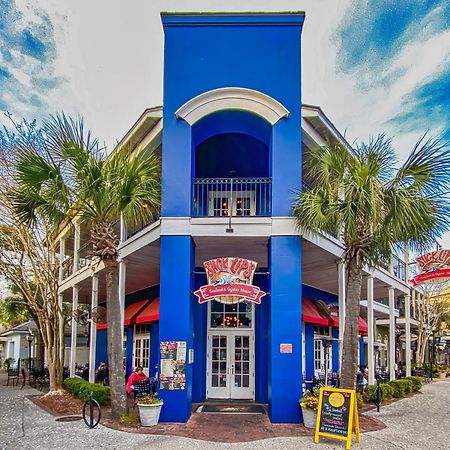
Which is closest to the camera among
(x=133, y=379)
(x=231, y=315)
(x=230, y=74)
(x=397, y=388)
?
(x=230, y=74)

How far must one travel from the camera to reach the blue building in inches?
472

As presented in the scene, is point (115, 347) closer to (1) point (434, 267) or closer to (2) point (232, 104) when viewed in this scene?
(2) point (232, 104)

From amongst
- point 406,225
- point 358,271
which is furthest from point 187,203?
point 406,225

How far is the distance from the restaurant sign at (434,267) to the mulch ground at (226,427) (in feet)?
29.4

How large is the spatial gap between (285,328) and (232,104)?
6.08 meters

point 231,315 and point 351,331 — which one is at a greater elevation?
point 231,315

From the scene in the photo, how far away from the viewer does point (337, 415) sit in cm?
981

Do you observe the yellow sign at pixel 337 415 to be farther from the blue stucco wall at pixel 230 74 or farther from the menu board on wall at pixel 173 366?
the blue stucco wall at pixel 230 74

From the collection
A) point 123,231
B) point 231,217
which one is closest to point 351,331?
point 231,217

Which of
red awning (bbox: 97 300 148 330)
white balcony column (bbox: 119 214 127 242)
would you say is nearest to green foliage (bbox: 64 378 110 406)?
red awning (bbox: 97 300 148 330)

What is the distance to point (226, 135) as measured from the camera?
15.2 meters

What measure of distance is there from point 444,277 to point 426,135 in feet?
33.2

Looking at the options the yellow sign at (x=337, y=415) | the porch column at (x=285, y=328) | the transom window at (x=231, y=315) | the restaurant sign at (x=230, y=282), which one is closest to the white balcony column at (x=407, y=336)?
the transom window at (x=231, y=315)

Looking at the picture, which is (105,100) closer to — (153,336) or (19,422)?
(153,336)
